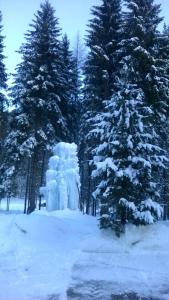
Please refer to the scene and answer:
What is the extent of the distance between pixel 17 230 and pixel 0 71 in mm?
16326

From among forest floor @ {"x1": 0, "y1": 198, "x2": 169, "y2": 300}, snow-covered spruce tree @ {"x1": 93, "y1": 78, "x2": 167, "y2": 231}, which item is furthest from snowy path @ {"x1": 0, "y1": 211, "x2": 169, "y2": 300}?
snow-covered spruce tree @ {"x1": 93, "y1": 78, "x2": 167, "y2": 231}

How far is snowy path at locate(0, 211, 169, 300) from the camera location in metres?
8.23

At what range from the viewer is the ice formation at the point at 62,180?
75.8ft

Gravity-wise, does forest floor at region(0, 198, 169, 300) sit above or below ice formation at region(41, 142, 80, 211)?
below

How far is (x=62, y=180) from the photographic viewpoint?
23.5 m

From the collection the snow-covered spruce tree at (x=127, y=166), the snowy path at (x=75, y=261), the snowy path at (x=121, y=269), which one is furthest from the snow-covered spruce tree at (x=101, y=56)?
the snowy path at (x=121, y=269)

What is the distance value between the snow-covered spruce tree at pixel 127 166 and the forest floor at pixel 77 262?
2.18 ft

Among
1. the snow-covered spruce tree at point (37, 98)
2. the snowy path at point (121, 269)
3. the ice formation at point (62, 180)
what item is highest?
the snow-covered spruce tree at point (37, 98)

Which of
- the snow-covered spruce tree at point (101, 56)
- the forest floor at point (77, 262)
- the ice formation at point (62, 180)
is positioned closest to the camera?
the forest floor at point (77, 262)

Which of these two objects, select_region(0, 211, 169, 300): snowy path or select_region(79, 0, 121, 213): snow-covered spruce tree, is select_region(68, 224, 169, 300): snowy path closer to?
select_region(0, 211, 169, 300): snowy path

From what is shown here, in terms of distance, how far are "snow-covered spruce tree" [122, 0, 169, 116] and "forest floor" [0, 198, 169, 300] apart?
26.5 feet

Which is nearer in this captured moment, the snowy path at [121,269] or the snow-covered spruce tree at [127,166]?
the snowy path at [121,269]

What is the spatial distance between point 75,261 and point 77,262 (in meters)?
0.12

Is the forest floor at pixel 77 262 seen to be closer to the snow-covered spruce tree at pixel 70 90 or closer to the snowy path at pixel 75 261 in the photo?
the snowy path at pixel 75 261
